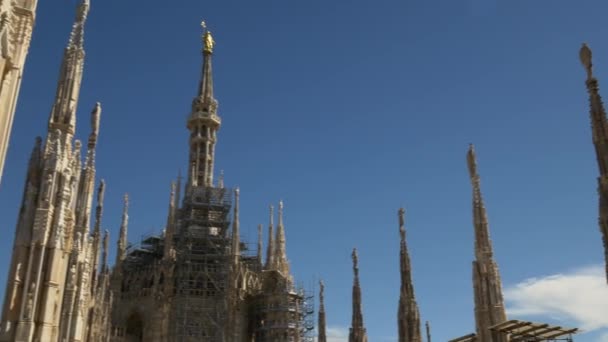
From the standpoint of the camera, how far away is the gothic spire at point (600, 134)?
54.4ft

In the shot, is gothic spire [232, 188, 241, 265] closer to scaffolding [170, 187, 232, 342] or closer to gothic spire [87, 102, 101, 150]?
scaffolding [170, 187, 232, 342]

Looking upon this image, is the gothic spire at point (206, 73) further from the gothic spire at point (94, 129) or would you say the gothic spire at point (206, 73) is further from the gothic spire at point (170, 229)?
the gothic spire at point (94, 129)

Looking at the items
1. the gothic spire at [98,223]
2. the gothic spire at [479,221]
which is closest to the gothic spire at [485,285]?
the gothic spire at [479,221]

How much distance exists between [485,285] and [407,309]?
7543 millimetres

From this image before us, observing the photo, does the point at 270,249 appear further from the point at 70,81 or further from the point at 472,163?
the point at 70,81

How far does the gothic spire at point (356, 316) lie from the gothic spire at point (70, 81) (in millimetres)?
29514

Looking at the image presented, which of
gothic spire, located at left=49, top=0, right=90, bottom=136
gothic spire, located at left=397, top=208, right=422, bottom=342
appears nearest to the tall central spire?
gothic spire, located at left=397, top=208, right=422, bottom=342

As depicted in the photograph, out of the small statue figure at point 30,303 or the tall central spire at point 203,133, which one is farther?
the tall central spire at point 203,133

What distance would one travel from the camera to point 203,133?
6525 cm

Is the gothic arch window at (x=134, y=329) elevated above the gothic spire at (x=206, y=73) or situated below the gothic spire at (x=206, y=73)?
below

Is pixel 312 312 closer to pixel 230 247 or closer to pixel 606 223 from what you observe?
pixel 230 247

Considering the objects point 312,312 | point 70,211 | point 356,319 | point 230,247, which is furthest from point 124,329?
point 70,211

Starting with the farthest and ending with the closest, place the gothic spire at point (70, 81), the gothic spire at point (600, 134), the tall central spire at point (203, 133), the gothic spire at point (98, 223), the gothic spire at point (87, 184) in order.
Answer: the tall central spire at point (203, 133), the gothic spire at point (98, 223), the gothic spire at point (87, 184), the gothic spire at point (70, 81), the gothic spire at point (600, 134)

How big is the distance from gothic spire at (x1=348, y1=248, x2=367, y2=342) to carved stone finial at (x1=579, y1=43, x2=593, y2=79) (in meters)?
28.5
